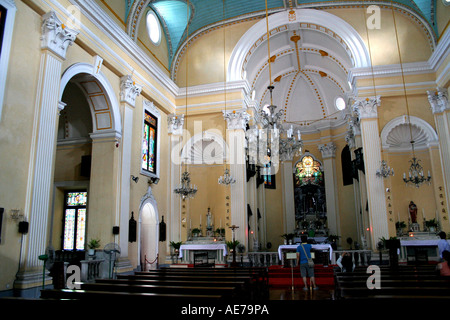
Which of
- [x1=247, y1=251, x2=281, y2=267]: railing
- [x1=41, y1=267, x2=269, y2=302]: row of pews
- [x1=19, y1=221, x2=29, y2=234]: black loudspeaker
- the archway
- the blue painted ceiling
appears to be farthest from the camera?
the blue painted ceiling

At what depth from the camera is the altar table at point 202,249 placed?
44.4 ft

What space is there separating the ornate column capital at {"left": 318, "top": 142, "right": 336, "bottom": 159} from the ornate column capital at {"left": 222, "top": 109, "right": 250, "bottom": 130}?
806 centimetres

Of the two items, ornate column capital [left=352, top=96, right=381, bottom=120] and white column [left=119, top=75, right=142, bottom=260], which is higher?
ornate column capital [left=352, top=96, right=381, bottom=120]

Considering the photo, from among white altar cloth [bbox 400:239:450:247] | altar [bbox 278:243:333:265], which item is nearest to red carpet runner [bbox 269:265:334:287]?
altar [bbox 278:243:333:265]

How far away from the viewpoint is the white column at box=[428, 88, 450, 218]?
13.2 m

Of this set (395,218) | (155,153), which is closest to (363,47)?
(395,218)

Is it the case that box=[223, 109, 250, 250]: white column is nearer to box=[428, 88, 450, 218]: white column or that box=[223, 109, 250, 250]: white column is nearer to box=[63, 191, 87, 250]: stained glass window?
box=[63, 191, 87, 250]: stained glass window

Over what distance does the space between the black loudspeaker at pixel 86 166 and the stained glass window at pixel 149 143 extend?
6.31ft

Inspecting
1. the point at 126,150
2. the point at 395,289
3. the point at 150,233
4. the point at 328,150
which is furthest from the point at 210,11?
the point at 395,289

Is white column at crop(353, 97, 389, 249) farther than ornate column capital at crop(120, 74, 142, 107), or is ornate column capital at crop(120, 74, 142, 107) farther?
white column at crop(353, 97, 389, 249)

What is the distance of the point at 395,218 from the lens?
13.9 meters
